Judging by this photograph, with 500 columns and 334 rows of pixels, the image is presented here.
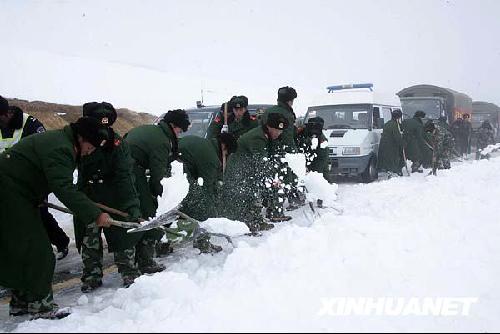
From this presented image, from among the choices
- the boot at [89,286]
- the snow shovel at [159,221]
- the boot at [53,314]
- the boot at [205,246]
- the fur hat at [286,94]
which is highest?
the fur hat at [286,94]

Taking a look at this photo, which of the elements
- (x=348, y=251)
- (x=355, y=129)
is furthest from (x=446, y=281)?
(x=355, y=129)

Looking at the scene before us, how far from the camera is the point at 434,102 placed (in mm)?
15078

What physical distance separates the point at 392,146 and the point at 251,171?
5546 mm

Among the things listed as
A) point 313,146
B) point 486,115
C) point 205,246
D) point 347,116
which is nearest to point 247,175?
point 205,246

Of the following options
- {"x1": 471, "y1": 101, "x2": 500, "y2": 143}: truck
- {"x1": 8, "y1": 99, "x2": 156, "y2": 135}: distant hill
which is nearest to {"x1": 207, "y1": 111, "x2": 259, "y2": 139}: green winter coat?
{"x1": 8, "y1": 99, "x2": 156, "y2": 135}: distant hill

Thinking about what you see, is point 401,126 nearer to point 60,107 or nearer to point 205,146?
point 205,146

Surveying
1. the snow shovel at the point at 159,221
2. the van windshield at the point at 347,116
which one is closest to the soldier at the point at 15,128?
the snow shovel at the point at 159,221

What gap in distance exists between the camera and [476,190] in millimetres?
7859

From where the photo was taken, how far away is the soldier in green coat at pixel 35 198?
331cm

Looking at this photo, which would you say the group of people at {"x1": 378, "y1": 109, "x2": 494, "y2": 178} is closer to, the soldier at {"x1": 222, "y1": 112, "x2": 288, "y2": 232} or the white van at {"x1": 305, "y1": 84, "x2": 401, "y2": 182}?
the white van at {"x1": 305, "y1": 84, "x2": 401, "y2": 182}

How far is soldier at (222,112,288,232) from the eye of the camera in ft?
19.2

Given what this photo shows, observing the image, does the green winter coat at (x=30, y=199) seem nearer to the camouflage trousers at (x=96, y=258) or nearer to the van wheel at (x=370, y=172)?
the camouflage trousers at (x=96, y=258)

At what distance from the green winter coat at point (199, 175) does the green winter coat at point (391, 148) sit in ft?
21.4

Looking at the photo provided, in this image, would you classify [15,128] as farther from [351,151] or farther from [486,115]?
[486,115]
